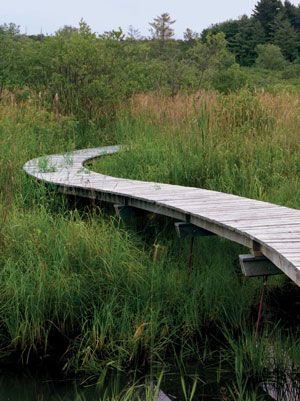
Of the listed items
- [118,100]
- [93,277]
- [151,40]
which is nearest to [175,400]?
[93,277]

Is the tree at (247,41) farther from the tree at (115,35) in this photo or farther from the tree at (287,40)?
the tree at (115,35)

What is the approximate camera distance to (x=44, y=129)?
9383mm

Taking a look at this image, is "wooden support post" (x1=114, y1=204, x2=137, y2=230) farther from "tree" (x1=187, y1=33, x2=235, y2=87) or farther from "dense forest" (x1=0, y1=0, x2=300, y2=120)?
"tree" (x1=187, y1=33, x2=235, y2=87)

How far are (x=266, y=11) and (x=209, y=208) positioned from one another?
42655 millimetres

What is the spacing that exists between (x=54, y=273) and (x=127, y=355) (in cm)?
81

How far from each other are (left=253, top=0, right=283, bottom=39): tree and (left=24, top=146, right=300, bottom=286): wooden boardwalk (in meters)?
39.7

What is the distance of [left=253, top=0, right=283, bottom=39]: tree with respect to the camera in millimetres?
45094

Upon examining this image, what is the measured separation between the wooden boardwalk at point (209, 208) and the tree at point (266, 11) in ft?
130

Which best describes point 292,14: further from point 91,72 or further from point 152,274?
point 152,274

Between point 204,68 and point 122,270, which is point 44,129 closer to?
point 122,270

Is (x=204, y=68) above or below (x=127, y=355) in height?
above

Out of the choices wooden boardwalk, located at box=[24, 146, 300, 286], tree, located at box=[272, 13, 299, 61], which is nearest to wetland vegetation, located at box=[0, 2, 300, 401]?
wooden boardwalk, located at box=[24, 146, 300, 286]

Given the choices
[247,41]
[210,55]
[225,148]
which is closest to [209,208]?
[225,148]

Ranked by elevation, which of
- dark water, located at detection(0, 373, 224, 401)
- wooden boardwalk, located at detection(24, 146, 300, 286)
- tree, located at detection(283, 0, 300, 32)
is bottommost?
dark water, located at detection(0, 373, 224, 401)
